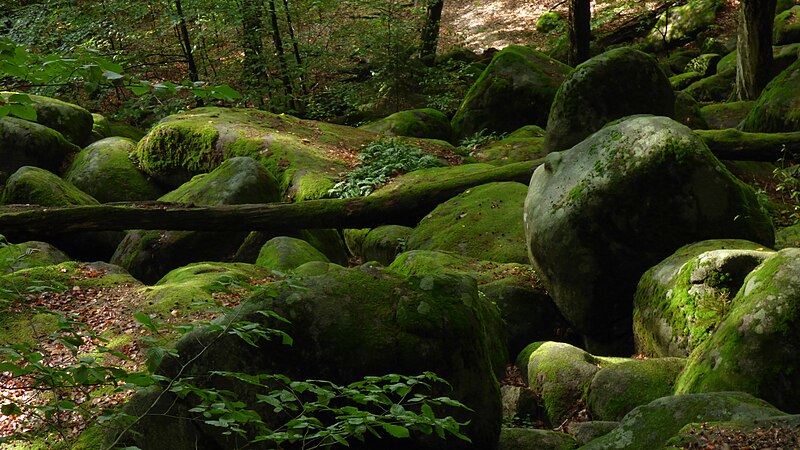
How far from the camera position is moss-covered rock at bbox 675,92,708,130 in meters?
13.5

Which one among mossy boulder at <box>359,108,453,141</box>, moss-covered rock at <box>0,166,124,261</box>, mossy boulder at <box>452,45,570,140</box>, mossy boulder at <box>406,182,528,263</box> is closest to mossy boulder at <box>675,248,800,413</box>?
mossy boulder at <box>406,182,528,263</box>

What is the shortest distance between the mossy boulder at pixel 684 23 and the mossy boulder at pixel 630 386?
1859 cm

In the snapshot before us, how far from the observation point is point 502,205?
34.3 feet

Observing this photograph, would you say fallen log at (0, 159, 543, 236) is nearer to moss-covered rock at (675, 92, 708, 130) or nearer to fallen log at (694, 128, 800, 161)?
fallen log at (694, 128, 800, 161)

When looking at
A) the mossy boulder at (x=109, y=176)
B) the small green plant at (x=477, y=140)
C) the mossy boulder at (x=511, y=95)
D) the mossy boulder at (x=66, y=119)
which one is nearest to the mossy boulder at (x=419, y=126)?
the mossy boulder at (x=511, y=95)

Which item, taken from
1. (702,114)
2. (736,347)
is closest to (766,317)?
(736,347)

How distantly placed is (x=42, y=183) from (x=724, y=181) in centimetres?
1043

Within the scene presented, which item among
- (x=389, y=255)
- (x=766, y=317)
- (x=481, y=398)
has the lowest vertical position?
(x=389, y=255)

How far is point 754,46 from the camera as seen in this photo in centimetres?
1363

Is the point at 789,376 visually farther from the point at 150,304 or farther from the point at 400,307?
the point at 150,304

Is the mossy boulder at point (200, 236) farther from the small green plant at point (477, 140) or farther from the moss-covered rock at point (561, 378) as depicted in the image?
the moss-covered rock at point (561, 378)

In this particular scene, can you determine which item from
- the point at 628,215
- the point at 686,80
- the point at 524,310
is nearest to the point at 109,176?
the point at 524,310

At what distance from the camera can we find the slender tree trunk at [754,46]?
13.2 m

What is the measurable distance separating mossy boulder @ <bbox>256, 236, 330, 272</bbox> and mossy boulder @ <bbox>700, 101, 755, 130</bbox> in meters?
9.13
